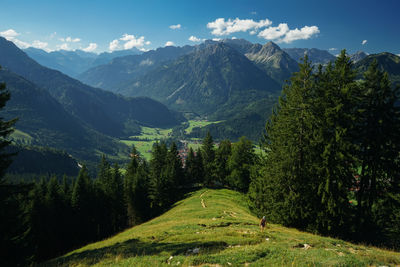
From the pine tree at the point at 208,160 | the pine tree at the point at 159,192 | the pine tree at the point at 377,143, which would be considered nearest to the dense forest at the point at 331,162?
the pine tree at the point at 377,143

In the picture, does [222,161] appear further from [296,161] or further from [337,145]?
[337,145]

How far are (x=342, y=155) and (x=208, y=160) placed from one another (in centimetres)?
5932

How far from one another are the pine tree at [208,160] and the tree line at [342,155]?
5123 centimetres

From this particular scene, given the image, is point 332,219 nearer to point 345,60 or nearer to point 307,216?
point 307,216

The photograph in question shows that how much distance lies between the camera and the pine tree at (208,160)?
257ft

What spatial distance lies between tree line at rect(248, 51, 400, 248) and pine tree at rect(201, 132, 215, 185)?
5123 cm

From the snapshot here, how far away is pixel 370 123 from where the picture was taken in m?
24.5

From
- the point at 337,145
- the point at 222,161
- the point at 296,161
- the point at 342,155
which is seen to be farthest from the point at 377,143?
the point at 222,161

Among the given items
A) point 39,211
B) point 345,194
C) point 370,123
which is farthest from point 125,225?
point 370,123

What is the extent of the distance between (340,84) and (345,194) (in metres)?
12.4

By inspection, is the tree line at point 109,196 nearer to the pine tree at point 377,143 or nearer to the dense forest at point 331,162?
the dense forest at point 331,162

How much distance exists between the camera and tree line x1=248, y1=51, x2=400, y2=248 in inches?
930

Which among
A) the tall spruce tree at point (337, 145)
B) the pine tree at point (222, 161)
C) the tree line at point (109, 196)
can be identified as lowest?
the tree line at point (109, 196)

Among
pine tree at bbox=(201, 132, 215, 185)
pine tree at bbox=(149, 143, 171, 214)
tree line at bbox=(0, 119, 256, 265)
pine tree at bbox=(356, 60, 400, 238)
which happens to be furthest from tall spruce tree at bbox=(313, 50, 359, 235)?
pine tree at bbox=(201, 132, 215, 185)
